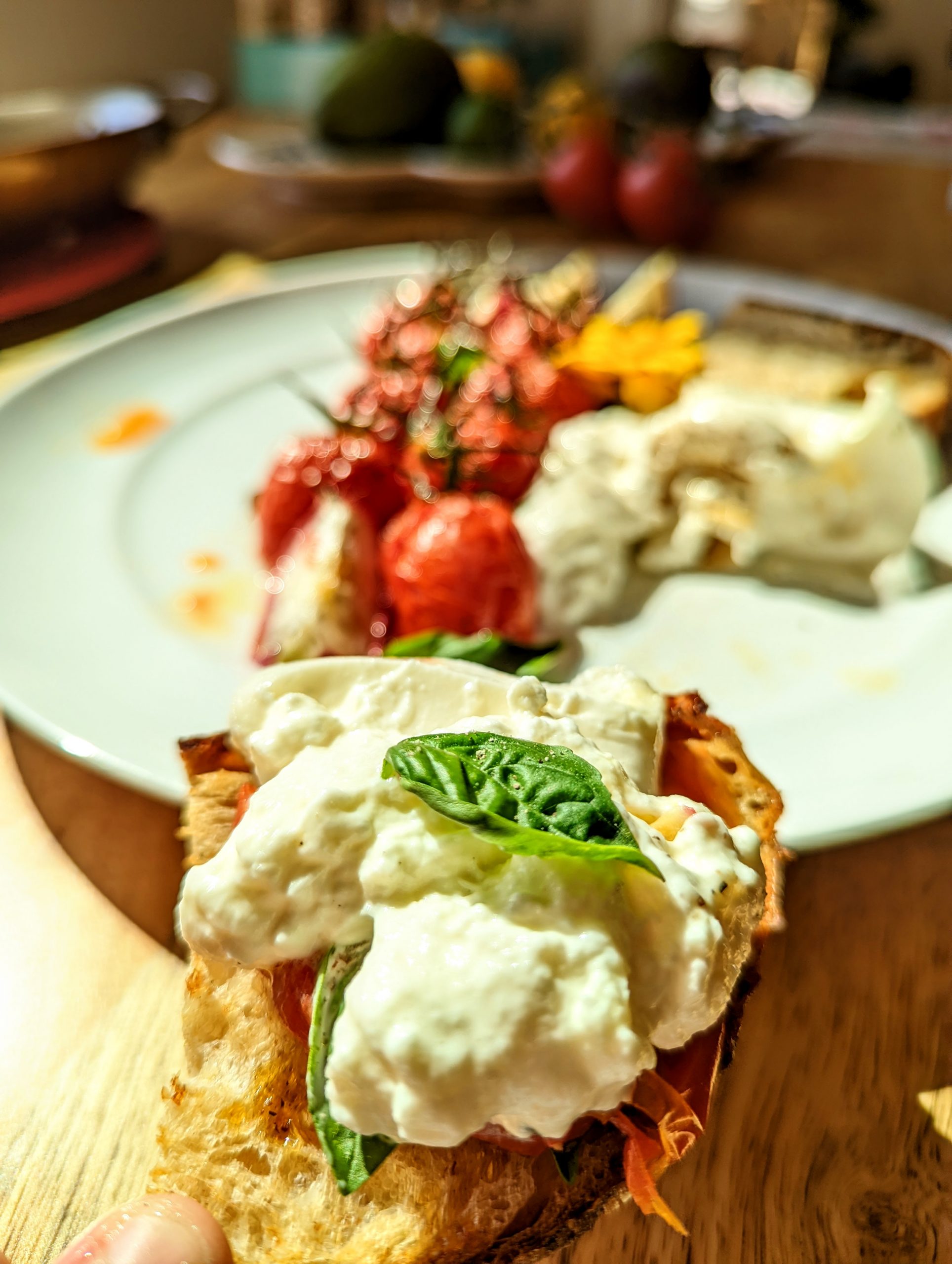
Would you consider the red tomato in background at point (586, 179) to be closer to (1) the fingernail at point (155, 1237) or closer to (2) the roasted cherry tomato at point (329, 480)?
(2) the roasted cherry tomato at point (329, 480)

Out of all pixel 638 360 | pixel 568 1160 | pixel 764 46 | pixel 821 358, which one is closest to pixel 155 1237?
pixel 568 1160

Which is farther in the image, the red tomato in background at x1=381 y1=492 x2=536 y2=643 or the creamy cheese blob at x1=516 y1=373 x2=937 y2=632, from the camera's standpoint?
the creamy cheese blob at x1=516 y1=373 x2=937 y2=632

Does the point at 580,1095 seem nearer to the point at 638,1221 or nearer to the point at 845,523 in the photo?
the point at 638,1221

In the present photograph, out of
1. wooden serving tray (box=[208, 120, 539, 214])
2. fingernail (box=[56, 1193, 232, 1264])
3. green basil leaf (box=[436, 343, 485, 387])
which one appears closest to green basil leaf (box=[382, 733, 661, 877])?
fingernail (box=[56, 1193, 232, 1264])

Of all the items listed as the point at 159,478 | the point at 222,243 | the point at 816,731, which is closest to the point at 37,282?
the point at 222,243

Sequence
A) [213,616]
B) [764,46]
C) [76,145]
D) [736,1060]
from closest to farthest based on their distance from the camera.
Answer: [736,1060] < [213,616] < [76,145] < [764,46]

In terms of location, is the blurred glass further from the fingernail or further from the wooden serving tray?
the fingernail

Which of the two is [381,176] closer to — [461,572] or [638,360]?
[638,360]
